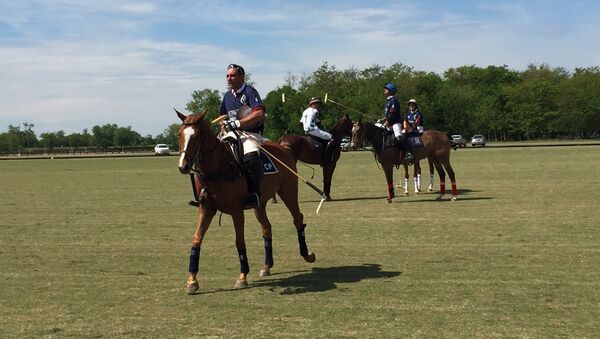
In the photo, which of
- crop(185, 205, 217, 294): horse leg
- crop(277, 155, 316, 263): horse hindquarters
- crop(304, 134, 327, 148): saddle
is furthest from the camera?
crop(304, 134, 327, 148): saddle

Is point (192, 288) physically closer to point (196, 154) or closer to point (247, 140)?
point (196, 154)

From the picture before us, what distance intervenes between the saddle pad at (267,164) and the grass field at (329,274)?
5.13ft

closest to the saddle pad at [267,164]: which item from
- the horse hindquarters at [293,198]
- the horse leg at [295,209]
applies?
the horse hindquarters at [293,198]

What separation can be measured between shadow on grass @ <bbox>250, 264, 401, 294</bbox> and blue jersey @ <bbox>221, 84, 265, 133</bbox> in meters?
2.21

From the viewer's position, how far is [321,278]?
8.49 m

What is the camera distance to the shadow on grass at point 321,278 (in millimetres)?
7945

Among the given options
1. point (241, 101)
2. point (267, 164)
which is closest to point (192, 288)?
point (267, 164)

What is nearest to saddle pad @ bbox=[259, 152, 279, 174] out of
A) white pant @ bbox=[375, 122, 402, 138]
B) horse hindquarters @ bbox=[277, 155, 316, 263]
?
horse hindquarters @ bbox=[277, 155, 316, 263]

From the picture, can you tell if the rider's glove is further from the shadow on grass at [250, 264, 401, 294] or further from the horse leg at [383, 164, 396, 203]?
the horse leg at [383, 164, 396, 203]

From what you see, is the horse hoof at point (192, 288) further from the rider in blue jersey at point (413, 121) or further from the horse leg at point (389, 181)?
the rider in blue jersey at point (413, 121)

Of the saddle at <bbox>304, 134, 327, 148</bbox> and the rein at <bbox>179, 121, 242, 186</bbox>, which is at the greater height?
the saddle at <bbox>304, 134, 327, 148</bbox>

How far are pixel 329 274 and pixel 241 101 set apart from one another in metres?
2.83

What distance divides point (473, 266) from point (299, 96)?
102661 millimetres

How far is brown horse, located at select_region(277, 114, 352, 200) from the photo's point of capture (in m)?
18.5
